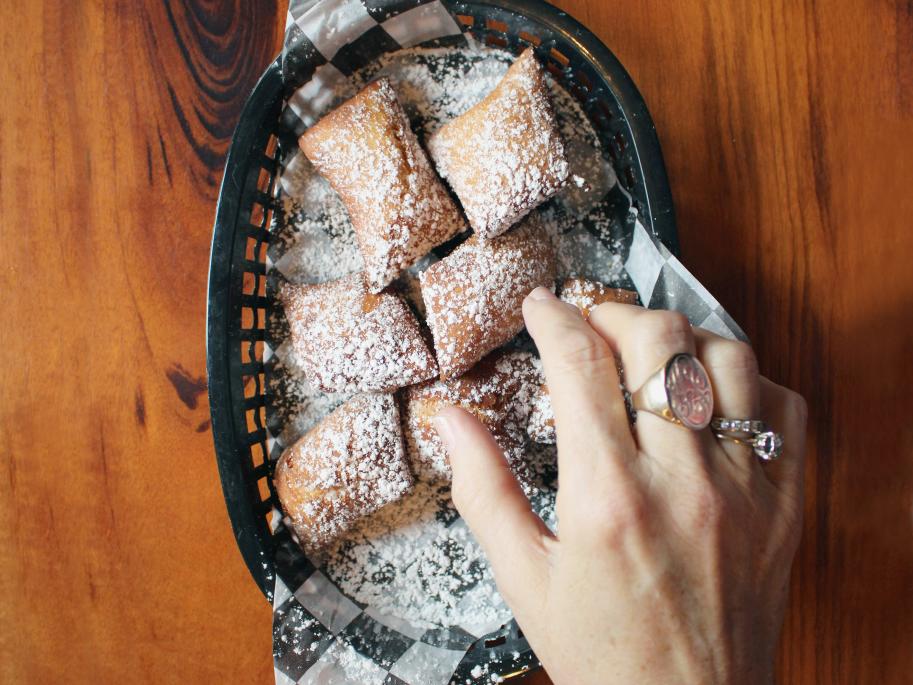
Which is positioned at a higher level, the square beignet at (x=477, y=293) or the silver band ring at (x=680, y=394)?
the square beignet at (x=477, y=293)

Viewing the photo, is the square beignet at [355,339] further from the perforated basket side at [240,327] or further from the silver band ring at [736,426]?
the silver band ring at [736,426]

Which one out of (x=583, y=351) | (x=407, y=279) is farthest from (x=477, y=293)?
(x=583, y=351)

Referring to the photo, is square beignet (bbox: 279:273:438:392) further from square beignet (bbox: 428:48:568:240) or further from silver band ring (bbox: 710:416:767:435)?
silver band ring (bbox: 710:416:767:435)

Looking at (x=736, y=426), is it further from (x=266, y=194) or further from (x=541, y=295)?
(x=266, y=194)

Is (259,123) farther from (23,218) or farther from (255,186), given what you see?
(23,218)

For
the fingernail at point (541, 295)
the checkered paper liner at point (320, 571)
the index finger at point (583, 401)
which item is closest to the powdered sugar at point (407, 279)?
the checkered paper liner at point (320, 571)

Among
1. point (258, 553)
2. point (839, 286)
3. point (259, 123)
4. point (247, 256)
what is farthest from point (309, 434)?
point (839, 286)
